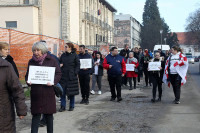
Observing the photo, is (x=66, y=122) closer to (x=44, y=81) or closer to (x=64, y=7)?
(x=44, y=81)

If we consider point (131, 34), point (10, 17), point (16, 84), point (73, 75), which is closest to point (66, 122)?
point (73, 75)

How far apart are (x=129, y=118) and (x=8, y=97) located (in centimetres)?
443

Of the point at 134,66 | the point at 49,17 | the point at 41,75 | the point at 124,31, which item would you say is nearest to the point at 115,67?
the point at 134,66

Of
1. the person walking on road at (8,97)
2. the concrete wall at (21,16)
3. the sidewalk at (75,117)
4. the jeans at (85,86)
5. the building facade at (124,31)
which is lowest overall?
the sidewalk at (75,117)

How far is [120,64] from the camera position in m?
11.6

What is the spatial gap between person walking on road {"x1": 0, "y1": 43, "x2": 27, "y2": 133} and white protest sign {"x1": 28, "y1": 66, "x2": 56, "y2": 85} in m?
1.38

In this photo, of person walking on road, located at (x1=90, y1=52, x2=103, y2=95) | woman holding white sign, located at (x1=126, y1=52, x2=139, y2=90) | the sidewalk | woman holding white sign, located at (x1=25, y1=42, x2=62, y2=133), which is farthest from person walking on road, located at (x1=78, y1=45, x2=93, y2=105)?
woman holding white sign, located at (x1=25, y1=42, x2=62, y2=133)

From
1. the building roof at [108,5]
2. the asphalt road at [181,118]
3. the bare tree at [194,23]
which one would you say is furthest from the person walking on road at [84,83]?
the bare tree at [194,23]

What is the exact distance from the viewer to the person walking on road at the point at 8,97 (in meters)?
4.33

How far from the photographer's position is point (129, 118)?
327 inches

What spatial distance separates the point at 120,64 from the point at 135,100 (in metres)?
1.38

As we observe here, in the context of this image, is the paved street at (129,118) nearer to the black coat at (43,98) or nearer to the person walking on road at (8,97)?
the black coat at (43,98)

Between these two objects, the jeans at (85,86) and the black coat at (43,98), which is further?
the jeans at (85,86)

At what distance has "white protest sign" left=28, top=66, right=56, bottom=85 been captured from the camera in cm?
588
